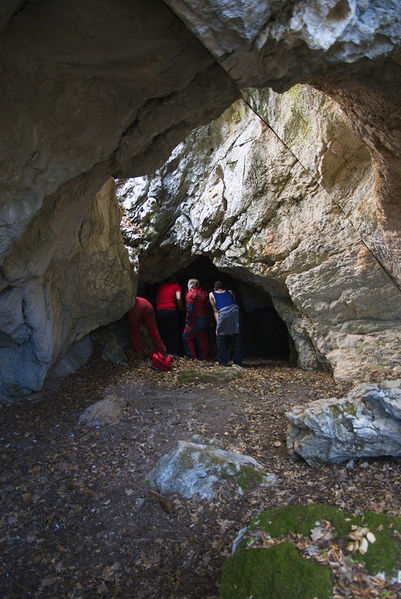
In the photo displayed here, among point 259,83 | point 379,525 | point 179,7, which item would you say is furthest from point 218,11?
point 379,525

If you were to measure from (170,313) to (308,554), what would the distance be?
23.6 feet

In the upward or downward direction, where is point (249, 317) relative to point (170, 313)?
downward

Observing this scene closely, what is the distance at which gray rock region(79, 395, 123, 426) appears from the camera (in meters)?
5.17

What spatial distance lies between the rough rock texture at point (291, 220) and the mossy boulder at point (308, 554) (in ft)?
13.9

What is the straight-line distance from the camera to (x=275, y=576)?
2221mm

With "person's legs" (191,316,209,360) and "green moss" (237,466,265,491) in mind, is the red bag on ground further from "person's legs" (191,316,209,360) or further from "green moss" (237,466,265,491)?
"green moss" (237,466,265,491)

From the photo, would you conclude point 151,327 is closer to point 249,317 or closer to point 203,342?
point 203,342

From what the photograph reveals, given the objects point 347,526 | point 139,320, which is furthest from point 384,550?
point 139,320

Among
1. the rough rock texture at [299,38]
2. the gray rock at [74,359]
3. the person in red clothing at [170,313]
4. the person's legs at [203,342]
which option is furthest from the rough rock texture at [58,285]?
the rough rock texture at [299,38]

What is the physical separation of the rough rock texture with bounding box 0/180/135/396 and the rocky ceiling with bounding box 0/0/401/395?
24 mm

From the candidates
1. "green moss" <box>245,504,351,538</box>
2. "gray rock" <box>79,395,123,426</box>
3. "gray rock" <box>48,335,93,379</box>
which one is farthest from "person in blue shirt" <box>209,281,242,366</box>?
"green moss" <box>245,504,351,538</box>

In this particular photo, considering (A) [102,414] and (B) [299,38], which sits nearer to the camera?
(B) [299,38]

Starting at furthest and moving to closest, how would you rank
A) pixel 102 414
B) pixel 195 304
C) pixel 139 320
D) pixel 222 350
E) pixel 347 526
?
pixel 195 304 < pixel 139 320 < pixel 222 350 < pixel 102 414 < pixel 347 526

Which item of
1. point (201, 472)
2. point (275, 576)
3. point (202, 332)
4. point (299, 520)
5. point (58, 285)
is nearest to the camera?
point (275, 576)
